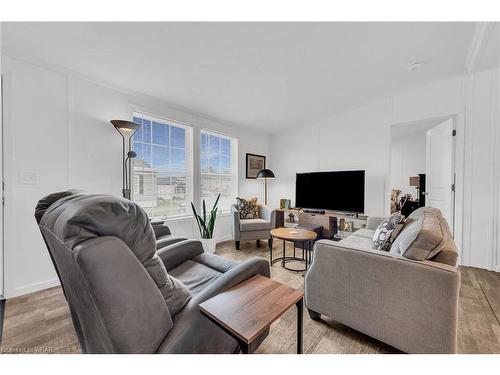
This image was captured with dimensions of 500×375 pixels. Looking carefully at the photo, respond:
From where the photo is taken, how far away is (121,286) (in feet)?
2.32

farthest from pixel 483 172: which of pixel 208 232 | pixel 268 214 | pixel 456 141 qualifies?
pixel 208 232

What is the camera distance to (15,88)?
1924 millimetres

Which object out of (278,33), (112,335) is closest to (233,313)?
(112,335)

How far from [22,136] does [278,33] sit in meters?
2.53

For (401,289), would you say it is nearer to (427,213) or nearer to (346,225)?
(427,213)

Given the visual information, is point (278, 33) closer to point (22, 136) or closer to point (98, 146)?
point (98, 146)

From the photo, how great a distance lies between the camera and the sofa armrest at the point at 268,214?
11.7 ft

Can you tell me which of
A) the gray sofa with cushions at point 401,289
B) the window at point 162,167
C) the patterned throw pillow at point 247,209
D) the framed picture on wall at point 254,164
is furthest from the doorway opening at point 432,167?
the window at point 162,167

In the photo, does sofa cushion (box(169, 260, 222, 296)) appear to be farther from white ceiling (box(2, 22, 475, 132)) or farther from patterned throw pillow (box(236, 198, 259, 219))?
patterned throw pillow (box(236, 198, 259, 219))

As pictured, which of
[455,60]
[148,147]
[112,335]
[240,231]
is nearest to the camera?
[112,335]

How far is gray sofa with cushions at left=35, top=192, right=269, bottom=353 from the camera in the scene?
684 mm

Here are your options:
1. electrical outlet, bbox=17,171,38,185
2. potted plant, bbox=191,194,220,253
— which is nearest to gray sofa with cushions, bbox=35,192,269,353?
electrical outlet, bbox=17,171,38,185
